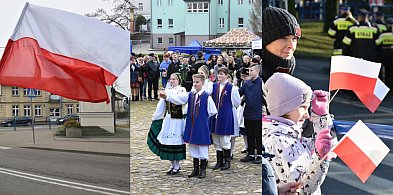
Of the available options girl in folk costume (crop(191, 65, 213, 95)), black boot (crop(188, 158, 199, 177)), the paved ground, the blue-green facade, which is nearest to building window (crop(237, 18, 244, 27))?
the blue-green facade

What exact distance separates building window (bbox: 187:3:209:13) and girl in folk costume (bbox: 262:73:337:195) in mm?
386

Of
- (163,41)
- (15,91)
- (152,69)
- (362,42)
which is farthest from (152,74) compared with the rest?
(362,42)

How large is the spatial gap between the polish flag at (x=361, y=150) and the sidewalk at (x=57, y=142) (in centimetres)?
91

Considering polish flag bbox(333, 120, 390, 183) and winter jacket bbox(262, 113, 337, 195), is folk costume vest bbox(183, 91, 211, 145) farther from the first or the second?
polish flag bbox(333, 120, 390, 183)

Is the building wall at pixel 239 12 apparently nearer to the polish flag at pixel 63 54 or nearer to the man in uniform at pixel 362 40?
the polish flag at pixel 63 54

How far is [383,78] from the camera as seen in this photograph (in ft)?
7.84

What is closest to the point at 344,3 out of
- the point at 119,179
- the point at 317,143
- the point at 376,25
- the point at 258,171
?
the point at 376,25

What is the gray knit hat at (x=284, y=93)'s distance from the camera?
2191 millimetres

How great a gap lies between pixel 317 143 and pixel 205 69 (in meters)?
0.60

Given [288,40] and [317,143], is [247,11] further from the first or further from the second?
[317,143]

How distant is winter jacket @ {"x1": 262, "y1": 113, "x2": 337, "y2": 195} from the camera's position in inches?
87.5

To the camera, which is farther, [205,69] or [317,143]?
[317,143]

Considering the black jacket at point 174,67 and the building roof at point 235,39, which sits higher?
the building roof at point 235,39

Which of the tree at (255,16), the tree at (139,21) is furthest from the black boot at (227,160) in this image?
the tree at (139,21)
